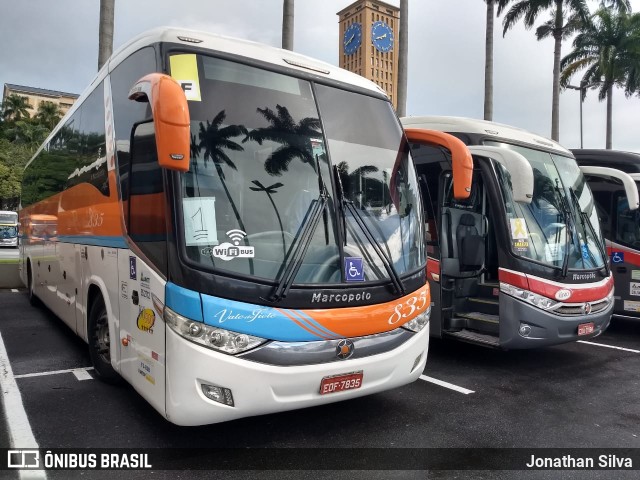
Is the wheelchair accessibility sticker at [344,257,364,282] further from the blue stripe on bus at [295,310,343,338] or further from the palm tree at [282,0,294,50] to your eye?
the palm tree at [282,0,294,50]

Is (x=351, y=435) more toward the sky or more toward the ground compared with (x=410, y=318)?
more toward the ground

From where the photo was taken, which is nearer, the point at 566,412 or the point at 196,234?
the point at 196,234

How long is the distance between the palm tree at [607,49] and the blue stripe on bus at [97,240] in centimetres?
2726

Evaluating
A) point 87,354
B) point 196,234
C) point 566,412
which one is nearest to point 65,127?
point 87,354

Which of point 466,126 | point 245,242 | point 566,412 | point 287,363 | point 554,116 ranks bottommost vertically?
point 566,412

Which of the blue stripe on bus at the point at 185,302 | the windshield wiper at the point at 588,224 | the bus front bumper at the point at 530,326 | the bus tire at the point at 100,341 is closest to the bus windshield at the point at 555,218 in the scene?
the windshield wiper at the point at 588,224

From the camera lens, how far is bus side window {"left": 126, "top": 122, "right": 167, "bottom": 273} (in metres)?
3.81

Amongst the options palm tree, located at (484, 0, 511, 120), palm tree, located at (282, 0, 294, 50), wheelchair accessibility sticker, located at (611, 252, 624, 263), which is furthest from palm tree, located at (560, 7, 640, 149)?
wheelchair accessibility sticker, located at (611, 252, 624, 263)

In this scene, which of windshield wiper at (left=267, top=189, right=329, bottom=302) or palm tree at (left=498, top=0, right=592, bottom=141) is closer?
windshield wiper at (left=267, top=189, right=329, bottom=302)

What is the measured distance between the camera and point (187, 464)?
3.81 meters

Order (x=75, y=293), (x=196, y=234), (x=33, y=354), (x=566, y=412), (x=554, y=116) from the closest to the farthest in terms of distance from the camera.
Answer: (x=196, y=234)
(x=566, y=412)
(x=75, y=293)
(x=33, y=354)
(x=554, y=116)

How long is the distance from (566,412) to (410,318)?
2028mm

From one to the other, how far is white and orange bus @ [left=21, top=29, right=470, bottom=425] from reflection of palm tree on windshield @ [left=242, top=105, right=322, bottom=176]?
1cm

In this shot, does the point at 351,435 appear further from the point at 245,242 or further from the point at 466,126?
the point at 466,126
